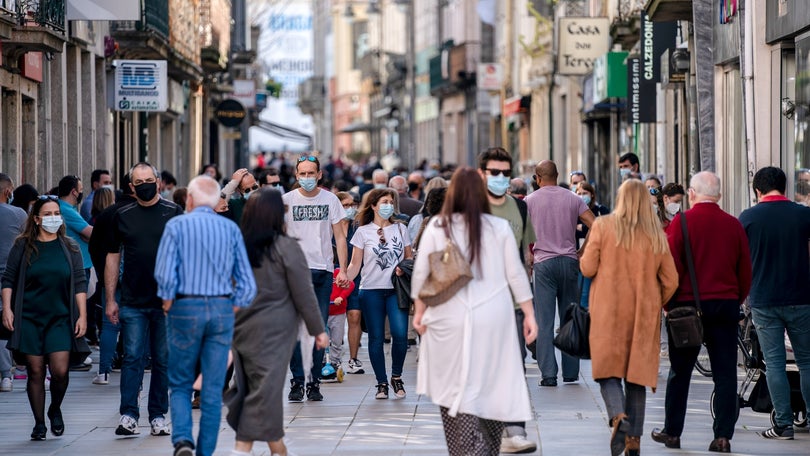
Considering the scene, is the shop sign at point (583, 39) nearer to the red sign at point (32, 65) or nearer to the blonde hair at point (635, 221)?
the red sign at point (32, 65)

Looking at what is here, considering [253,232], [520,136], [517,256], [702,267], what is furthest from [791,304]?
[520,136]

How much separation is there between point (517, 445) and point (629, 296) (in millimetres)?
1213

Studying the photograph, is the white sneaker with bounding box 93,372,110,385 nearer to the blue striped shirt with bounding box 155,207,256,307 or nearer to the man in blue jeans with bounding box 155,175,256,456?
the man in blue jeans with bounding box 155,175,256,456

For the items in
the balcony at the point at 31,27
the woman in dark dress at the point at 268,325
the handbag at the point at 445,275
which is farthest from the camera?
the balcony at the point at 31,27

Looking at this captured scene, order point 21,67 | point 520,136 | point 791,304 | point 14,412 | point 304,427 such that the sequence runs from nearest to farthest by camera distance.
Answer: point 791,304, point 304,427, point 14,412, point 21,67, point 520,136

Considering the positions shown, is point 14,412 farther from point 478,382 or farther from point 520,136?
point 520,136

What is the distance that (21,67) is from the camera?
21.3 m

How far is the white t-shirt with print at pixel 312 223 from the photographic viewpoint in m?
14.0

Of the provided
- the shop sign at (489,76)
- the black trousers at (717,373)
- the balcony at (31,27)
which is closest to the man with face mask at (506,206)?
the black trousers at (717,373)

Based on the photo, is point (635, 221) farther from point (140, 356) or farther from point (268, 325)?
point (140, 356)

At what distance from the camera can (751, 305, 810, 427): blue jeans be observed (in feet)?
38.4

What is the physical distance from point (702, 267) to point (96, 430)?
4.53 metres

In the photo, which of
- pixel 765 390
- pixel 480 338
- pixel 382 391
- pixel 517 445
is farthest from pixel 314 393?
pixel 480 338

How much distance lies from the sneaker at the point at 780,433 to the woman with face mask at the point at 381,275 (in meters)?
3.37
